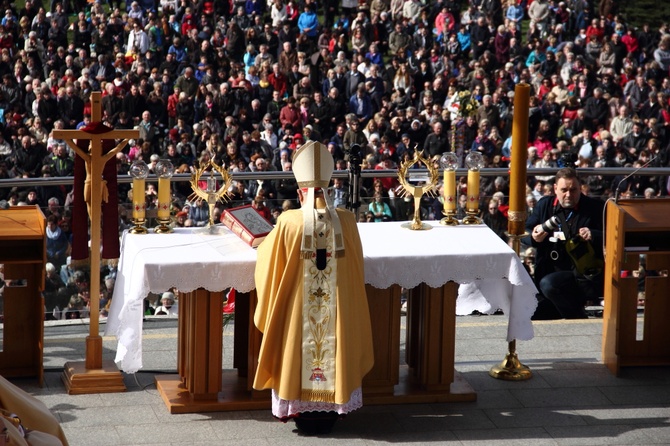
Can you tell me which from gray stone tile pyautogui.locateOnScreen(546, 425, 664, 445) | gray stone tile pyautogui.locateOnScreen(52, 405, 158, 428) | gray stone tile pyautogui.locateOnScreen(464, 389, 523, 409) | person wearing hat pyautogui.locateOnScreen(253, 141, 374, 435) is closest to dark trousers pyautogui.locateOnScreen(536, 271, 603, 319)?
gray stone tile pyautogui.locateOnScreen(464, 389, 523, 409)

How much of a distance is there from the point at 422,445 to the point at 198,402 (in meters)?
1.26

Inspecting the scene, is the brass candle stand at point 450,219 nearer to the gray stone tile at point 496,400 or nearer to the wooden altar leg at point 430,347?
the wooden altar leg at point 430,347

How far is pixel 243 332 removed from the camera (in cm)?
694

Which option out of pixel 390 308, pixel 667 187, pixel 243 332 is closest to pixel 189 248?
pixel 243 332

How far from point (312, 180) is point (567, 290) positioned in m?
2.68

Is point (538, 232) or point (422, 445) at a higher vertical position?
point (538, 232)

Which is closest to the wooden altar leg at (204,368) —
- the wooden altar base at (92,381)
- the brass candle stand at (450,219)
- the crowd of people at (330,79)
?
the wooden altar base at (92,381)

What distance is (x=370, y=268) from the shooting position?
6.52 meters

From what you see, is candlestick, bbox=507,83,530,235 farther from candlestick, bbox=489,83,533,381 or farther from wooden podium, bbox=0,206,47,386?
wooden podium, bbox=0,206,47,386

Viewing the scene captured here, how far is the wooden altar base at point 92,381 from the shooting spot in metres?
6.79

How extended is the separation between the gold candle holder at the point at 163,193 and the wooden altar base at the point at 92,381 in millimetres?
861

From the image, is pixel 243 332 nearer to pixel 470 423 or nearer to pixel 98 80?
pixel 470 423

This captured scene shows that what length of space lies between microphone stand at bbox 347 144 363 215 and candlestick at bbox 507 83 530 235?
904 mm

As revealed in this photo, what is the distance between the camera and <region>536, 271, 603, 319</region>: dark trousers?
8078 mm
